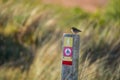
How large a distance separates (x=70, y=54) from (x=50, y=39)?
453cm

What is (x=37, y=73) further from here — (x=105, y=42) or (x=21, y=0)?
(x=21, y=0)

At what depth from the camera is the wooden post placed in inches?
272

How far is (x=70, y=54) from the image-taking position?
6.91m

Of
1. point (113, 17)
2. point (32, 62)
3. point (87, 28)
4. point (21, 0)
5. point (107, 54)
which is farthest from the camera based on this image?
point (21, 0)

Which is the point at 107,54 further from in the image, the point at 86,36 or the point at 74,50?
the point at 74,50

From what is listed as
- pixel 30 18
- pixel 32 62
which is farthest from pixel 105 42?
pixel 30 18

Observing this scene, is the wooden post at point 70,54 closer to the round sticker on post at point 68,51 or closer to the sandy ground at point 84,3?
the round sticker on post at point 68,51

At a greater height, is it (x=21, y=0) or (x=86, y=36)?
(x=21, y=0)

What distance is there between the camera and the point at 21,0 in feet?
46.7

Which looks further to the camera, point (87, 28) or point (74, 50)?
point (87, 28)

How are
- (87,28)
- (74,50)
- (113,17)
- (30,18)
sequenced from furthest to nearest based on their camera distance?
(30,18)
(113,17)
(87,28)
(74,50)

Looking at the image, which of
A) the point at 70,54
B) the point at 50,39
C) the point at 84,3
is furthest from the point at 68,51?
the point at 84,3

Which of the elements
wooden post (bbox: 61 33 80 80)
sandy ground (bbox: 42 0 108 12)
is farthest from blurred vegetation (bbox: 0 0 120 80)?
wooden post (bbox: 61 33 80 80)

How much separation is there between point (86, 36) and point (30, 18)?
93.7 inches
